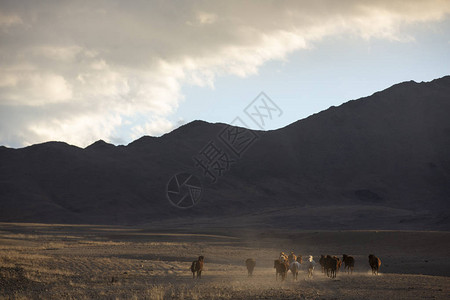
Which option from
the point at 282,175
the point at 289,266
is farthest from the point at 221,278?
the point at 282,175

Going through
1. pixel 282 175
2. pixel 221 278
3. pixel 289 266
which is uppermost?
pixel 282 175

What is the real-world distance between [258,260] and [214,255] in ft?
13.7

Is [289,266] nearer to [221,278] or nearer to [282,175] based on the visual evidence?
[221,278]

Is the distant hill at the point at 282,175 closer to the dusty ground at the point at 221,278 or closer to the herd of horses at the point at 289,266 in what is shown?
the dusty ground at the point at 221,278

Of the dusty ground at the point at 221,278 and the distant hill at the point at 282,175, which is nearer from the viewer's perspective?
the dusty ground at the point at 221,278

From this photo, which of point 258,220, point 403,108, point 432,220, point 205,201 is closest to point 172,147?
point 205,201

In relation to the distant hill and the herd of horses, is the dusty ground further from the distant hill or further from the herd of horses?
the distant hill

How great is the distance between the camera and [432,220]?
8394cm

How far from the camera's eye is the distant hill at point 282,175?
357 ft

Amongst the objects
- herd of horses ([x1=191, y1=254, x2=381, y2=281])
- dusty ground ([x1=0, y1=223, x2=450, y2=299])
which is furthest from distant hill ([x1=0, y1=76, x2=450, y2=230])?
herd of horses ([x1=191, y1=254, x2=381, y2=281])

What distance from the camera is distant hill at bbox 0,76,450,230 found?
357ft

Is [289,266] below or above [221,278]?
above

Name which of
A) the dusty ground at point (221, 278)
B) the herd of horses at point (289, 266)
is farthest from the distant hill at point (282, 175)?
the herd of horses at point (289, 266)

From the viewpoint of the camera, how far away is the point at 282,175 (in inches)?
5920
